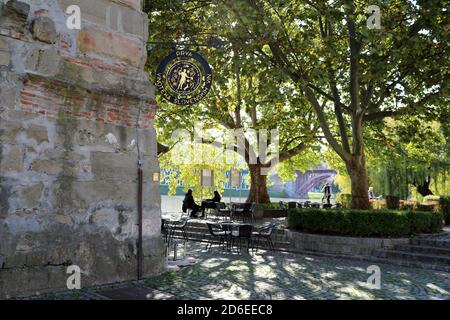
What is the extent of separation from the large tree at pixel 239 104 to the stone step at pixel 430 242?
5.29 m

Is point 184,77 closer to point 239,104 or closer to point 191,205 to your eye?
point 239,104

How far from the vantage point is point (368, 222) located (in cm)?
1255

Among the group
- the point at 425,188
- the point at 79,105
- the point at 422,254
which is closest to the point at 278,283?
the point at 79,105

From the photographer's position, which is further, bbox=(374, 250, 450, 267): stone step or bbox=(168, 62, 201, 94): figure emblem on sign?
bbox=(374, 250, 450, 267): stone step

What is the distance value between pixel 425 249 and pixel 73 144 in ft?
29.7

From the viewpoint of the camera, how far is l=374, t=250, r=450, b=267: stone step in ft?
35.8

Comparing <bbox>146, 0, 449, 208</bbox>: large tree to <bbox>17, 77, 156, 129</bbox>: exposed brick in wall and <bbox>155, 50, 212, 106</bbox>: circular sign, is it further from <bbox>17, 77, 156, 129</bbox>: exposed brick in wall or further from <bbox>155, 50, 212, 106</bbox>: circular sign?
<bbox>17, 77, 156, 129</bbox>: exposed brick in wall

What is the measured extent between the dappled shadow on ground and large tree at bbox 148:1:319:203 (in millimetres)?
4828

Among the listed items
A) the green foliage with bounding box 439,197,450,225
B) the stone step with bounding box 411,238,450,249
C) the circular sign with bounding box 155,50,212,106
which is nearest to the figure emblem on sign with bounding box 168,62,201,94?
the circular sign with bounding box 155,50,212,106

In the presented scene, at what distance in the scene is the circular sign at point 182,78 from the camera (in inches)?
387

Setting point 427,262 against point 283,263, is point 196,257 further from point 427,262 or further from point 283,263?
point 427,262

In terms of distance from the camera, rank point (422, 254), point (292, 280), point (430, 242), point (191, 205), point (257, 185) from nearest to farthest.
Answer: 1. point (292, 280)
2. point (422, 254)
3. point (430, 242)
4. point (191, 205)
5. point (257, 185)

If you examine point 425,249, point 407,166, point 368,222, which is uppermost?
point 407,166

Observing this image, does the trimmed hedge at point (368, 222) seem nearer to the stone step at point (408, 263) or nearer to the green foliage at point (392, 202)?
the stone step at point (408, 263)
